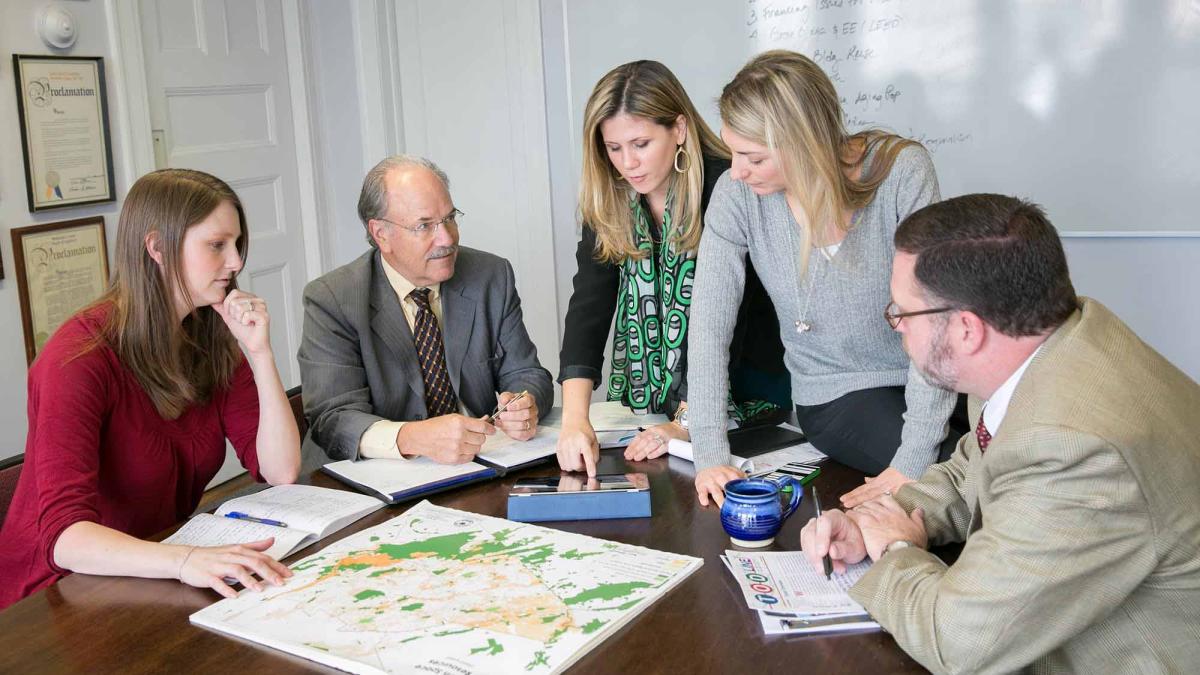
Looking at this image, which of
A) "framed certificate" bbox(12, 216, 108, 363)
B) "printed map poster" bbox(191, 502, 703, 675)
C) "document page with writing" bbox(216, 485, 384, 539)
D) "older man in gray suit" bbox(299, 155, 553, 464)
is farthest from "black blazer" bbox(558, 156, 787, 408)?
"framed certificate" bbox(12, 216, 108, 363)

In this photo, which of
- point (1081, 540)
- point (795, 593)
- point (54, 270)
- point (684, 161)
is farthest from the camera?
point (54, 270)

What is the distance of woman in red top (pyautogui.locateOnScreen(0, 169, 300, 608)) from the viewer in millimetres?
1755

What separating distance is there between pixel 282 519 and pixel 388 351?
709 millimetres

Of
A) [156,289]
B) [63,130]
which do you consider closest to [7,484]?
[156,289]

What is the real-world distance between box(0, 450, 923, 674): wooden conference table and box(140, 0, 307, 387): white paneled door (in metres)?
2.60

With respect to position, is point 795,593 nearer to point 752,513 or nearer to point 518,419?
point 752,513

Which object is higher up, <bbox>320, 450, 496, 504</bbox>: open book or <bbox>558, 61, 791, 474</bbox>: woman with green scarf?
<bbox>558, 61, 791, 474</bbox>: woman with green scarf

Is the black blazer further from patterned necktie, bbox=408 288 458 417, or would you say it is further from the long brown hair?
the long brown hair

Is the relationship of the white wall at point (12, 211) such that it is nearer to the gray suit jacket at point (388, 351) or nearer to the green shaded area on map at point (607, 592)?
the gray suit jacket at point (388, 351)

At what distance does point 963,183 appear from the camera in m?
3.44

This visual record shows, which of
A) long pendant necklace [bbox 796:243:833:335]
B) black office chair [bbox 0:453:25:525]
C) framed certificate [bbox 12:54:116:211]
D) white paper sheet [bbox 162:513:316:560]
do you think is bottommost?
white paper sheet [bbox 162:513:316:560]

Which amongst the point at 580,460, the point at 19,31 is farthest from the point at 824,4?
the point at 19,31

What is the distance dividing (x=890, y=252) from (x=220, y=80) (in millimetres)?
2920

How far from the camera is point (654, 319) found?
243cm
